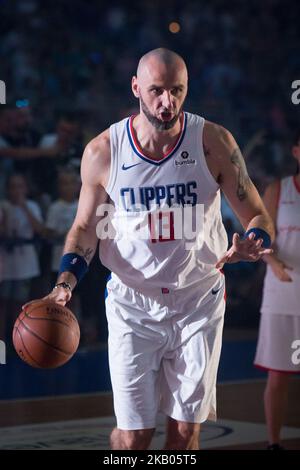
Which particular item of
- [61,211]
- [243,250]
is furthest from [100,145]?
[61,211]

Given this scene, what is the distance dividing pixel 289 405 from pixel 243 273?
394 centimetres

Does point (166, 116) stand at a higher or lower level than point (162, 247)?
higher

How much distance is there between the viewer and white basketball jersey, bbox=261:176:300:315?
18.0 ft

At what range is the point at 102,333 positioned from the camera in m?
9.19

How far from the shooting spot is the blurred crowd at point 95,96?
8.36 meters

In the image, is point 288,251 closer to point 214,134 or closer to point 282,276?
point 282,276

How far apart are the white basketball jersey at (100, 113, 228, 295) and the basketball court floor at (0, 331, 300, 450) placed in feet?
5.70

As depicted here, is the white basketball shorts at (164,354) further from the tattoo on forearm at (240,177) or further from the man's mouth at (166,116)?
the man's mouth at (166,116)

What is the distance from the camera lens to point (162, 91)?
375 cm

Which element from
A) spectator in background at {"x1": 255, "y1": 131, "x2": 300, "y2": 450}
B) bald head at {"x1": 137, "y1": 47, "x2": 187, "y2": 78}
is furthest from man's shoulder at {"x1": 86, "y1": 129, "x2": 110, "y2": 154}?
spectator in background at {"x1": 255, "y1": 131, "x2": 300, "y2": 450}

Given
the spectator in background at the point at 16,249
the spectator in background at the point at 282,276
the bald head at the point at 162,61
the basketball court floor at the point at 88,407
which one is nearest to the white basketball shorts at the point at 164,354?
the bald head at the point at 162,61

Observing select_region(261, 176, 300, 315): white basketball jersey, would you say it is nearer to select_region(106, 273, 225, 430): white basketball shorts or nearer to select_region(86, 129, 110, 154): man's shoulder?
select_region(106, 273, 225, 430): white basketball shorts

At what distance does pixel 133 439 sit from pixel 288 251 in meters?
2.13
